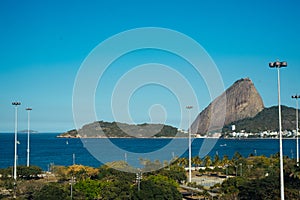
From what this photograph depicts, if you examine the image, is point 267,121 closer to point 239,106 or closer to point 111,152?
point 239,106

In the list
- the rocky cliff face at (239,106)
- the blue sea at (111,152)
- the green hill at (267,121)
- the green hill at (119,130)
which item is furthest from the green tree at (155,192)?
the rocky cliff face at (239,106)

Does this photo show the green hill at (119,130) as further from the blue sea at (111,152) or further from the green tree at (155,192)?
the green tree at (155,192)

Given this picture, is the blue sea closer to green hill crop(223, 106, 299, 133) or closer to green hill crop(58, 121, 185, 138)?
green hill crop(58, 121, 185, 138)

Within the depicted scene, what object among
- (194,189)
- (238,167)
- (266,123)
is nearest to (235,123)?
(266,123)

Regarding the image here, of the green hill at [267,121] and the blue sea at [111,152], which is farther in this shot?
the green hill at [267,121]

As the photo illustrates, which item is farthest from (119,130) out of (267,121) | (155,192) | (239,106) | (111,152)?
(155,192)

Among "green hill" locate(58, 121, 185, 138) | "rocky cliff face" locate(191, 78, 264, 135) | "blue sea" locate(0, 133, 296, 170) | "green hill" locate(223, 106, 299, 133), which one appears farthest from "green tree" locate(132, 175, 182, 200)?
"rocky cliff face" locate(191, 78, 264, 135)

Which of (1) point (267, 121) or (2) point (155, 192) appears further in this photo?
(1) point (267, 121)

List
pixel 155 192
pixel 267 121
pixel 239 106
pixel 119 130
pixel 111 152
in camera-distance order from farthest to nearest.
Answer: pixel 239 106 → pixel 267 121 → pixel 119 130 → pixel 111 152 → pixel 155 192

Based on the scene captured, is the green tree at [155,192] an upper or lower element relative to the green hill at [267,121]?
lower
